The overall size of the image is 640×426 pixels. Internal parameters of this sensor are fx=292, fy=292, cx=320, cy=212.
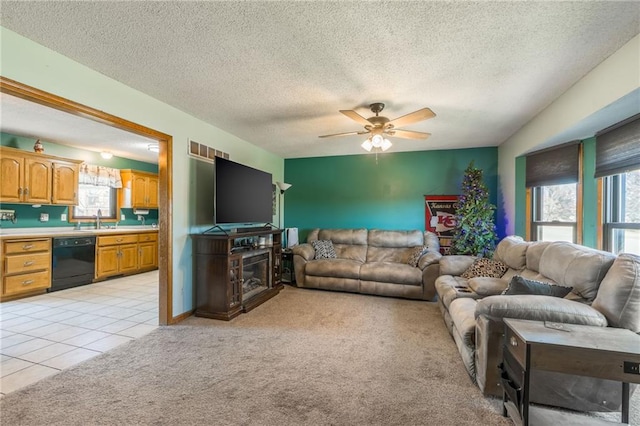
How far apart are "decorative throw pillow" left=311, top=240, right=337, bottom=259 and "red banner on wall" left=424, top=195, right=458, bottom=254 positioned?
5.88 ft

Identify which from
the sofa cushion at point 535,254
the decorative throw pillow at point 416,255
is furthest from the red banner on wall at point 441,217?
the sofa cushion at point 535,254

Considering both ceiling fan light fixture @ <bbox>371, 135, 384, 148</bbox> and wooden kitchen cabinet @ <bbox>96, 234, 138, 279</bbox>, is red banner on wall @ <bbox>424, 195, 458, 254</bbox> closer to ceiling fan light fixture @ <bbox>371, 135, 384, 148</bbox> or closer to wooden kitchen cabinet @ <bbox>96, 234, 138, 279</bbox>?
ceiling fan light fixture @ <bbox>371, 135, 384, 148</bbox>

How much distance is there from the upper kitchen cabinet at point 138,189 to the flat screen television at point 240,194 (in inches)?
135

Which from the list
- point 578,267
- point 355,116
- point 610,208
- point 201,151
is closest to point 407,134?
point 355,116

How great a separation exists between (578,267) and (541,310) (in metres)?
0.63

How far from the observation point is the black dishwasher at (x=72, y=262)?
4.63m

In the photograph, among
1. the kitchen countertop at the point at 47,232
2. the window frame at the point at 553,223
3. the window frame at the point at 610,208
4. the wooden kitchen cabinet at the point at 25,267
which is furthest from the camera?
the kitchen countertop at the point at 47,232

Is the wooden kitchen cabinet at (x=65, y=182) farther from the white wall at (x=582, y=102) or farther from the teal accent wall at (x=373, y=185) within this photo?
the white wall at (x=582, y=102)

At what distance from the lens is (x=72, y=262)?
4832 mm

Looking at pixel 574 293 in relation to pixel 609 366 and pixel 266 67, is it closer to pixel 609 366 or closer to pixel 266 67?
pixel 609 366

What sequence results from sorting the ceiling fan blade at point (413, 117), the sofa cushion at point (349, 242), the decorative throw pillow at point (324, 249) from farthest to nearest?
the sofa cushion at point (349, 242)
the decorative throw pillow at point (324, 249)
the ceiling fan blade at point (413, 117)

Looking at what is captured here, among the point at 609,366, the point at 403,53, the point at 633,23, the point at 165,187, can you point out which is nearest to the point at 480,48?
the point at 403,53

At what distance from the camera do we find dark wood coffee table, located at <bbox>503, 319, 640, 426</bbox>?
1.47m

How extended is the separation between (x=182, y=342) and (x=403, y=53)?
3200 mm
